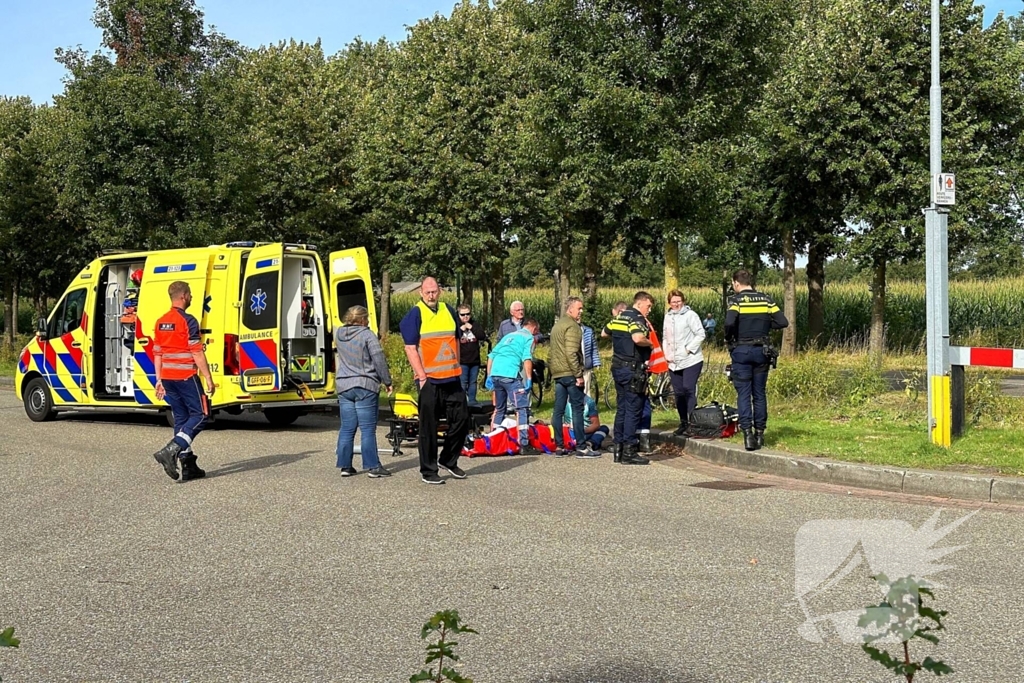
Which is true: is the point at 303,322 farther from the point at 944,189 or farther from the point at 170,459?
the point at 944,189

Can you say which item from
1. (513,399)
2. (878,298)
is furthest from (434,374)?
(878,298)

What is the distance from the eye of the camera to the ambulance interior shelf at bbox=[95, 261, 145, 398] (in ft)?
55.2

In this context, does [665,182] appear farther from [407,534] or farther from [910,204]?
[407,534]

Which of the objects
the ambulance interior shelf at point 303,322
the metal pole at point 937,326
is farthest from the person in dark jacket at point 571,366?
the ambulance interior shelf at point 303,322

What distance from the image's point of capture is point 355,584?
21.5 feet

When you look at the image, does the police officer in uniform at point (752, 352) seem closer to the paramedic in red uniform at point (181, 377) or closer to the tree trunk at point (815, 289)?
the paramedic in red uniform at point (181, 377)

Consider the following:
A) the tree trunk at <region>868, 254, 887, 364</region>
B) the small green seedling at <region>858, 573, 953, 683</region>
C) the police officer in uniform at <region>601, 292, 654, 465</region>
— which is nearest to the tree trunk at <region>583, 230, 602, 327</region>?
the tree trunk at <region>868, 254, 887, 364</region>

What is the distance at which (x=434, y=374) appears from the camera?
34.9 ft

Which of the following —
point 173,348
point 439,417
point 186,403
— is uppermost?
point 173,348

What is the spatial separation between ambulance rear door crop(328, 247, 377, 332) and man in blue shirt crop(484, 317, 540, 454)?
2680 millimetres

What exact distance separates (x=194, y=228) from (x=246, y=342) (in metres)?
15.4

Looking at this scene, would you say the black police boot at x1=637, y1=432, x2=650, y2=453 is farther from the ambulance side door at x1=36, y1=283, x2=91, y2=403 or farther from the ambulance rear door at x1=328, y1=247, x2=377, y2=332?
the ambulance side door at x1=36, y1=283, x2=91, y2=403

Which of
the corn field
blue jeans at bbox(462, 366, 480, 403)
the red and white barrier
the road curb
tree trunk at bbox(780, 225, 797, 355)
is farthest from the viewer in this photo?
the corn field

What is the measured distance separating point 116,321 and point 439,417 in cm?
823
